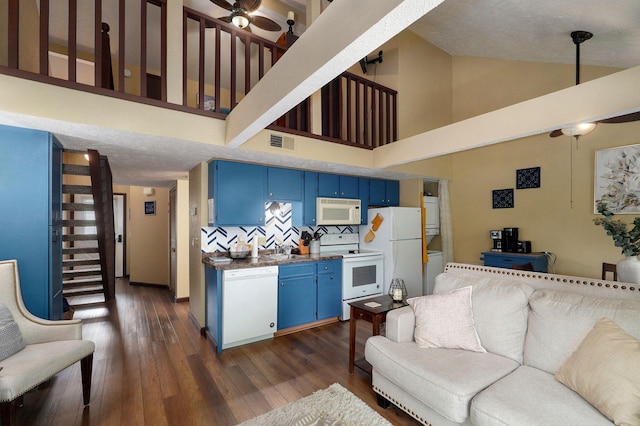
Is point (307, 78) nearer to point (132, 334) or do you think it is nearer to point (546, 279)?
point (546, 279)

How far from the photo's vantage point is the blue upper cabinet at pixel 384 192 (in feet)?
15.9

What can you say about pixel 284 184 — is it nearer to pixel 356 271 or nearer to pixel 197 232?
pixel 197 232

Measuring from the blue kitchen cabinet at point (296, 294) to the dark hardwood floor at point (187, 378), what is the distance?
0.19 meters

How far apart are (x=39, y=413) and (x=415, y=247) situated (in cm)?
454

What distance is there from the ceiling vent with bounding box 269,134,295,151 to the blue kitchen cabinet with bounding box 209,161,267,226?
26.9 inches

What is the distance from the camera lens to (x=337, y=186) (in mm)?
4457

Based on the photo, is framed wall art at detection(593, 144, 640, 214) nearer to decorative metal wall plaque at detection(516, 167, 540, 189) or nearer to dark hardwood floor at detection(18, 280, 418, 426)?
decorative metal wall plaque at detection(516, 167, 540, 189)

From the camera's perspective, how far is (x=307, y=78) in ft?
4.91

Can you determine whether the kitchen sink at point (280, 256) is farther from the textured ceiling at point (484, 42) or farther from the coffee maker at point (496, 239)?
the coffee maker at point (496, 239)

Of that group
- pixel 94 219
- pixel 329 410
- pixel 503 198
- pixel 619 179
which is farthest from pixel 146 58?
pixel 619 179

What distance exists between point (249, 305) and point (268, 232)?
4.07 feet

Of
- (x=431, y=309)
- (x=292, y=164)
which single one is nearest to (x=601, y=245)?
(x=431, y=309)

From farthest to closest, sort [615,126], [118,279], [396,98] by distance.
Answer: [118,279]
[396,98]
[615,126]

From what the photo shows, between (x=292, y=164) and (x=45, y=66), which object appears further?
(x=292, y=164)
